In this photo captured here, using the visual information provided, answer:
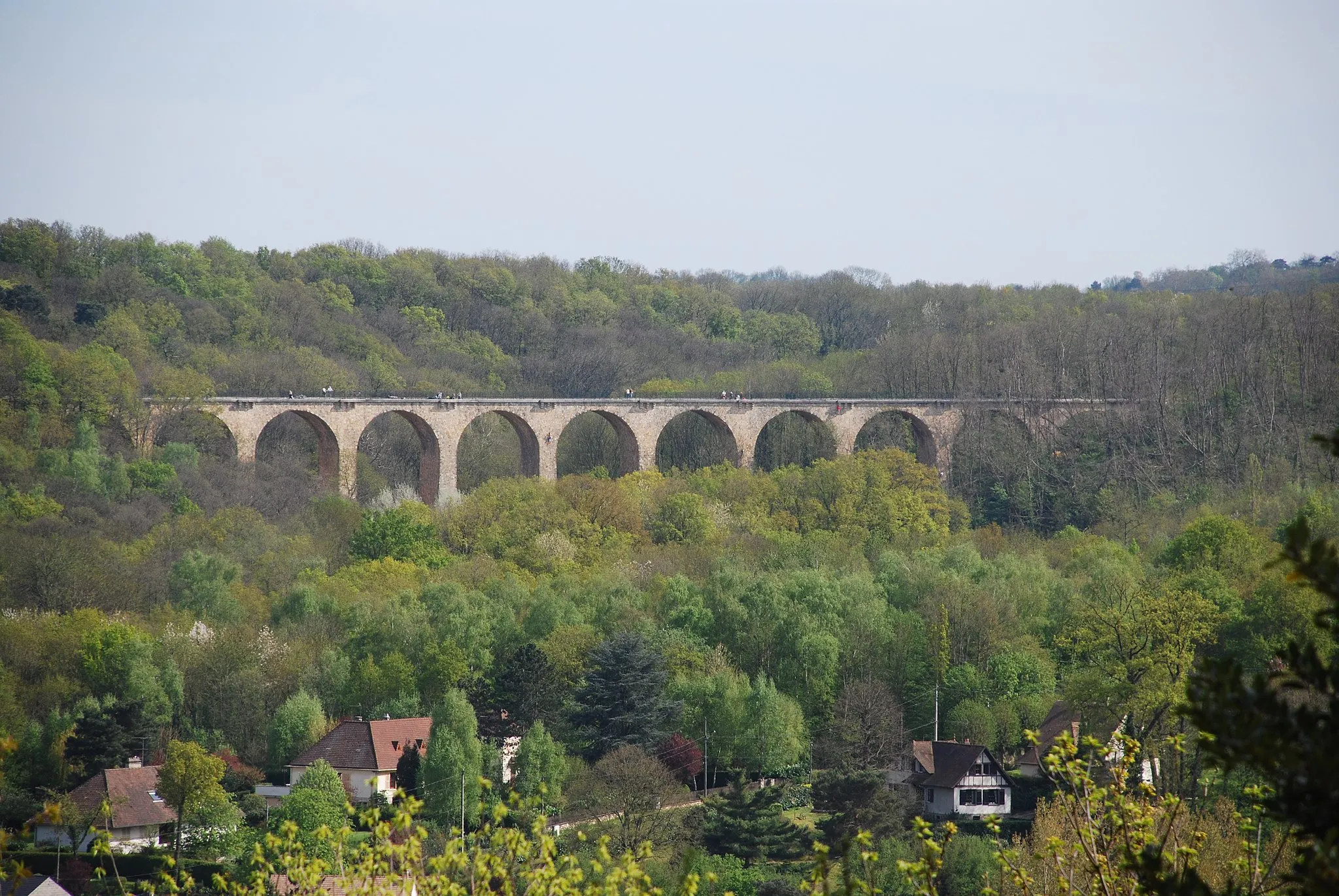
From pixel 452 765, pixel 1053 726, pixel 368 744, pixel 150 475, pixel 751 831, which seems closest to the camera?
pixel 751 831

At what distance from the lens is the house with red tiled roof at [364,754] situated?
30906 mm

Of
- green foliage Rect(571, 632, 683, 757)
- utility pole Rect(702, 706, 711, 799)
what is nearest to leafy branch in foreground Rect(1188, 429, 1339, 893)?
utility pole Rect(702, 706, 711, 799)

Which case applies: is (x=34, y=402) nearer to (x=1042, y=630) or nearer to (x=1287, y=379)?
(x=1042, y=630)

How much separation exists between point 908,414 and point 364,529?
26.1 metres

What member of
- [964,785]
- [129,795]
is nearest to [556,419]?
[964,785]

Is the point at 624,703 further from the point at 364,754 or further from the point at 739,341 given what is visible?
the point at 739,341

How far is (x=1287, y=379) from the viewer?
60812mm

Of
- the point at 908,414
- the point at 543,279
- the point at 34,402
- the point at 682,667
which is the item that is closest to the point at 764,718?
the point at 682,667

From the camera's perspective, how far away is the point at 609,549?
1875 inches

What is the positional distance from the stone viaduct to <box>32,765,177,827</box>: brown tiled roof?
74.1 feet

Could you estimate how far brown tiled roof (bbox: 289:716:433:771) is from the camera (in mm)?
31234

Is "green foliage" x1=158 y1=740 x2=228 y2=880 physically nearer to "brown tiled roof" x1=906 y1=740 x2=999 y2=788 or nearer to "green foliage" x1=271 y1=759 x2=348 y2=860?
"green foliage" x1=271 y1=759 x2=348 y2=860

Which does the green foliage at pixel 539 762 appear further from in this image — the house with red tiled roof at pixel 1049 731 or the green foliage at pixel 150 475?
the green foliage at pixel 150 475

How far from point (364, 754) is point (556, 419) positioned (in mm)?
27590
